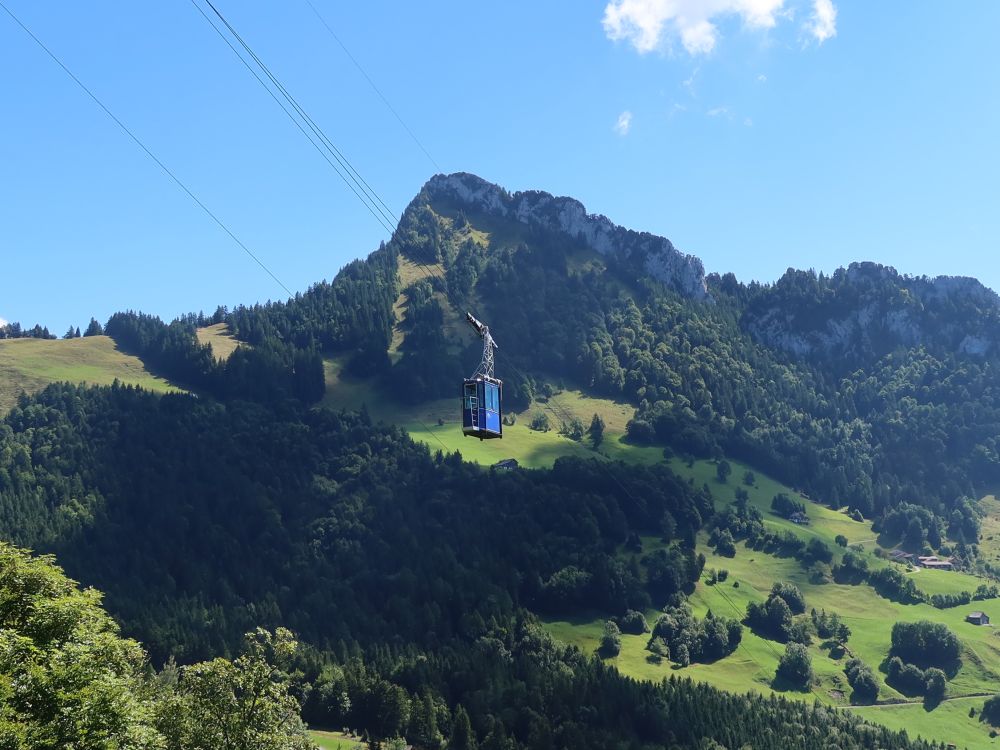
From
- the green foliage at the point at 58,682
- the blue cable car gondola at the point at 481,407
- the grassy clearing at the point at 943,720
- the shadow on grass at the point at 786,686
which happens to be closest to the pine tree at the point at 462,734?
the shadow on grass at the point at 786,686

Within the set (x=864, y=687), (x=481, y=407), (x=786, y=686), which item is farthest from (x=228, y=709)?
(x=864, y=687)

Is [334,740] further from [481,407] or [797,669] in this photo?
[797,669]

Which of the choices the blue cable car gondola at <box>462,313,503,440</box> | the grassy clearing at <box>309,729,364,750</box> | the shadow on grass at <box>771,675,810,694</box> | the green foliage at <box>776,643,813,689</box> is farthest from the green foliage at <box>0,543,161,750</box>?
the green foliage at <box>776,643,813,689</box>

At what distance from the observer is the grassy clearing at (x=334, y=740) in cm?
13425

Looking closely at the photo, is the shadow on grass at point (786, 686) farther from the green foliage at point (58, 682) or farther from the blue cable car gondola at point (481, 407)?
the green foliage at point (58, 682)

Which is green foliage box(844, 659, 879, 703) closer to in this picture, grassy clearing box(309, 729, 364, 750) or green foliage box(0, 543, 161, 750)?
grassy clearing box(309, 729, 364, 750)

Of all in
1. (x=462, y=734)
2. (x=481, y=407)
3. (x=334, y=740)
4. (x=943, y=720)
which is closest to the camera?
(x=481, y=407)

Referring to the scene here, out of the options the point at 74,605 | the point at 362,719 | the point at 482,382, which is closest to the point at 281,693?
the point at 74,605

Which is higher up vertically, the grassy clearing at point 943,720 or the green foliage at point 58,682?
the green foliage at point 58,682

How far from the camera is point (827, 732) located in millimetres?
156875

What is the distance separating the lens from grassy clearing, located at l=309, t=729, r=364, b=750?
5285 inches

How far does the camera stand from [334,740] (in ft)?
458

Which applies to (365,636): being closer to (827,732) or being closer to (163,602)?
(163,602)

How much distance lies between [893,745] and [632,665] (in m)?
53.9
